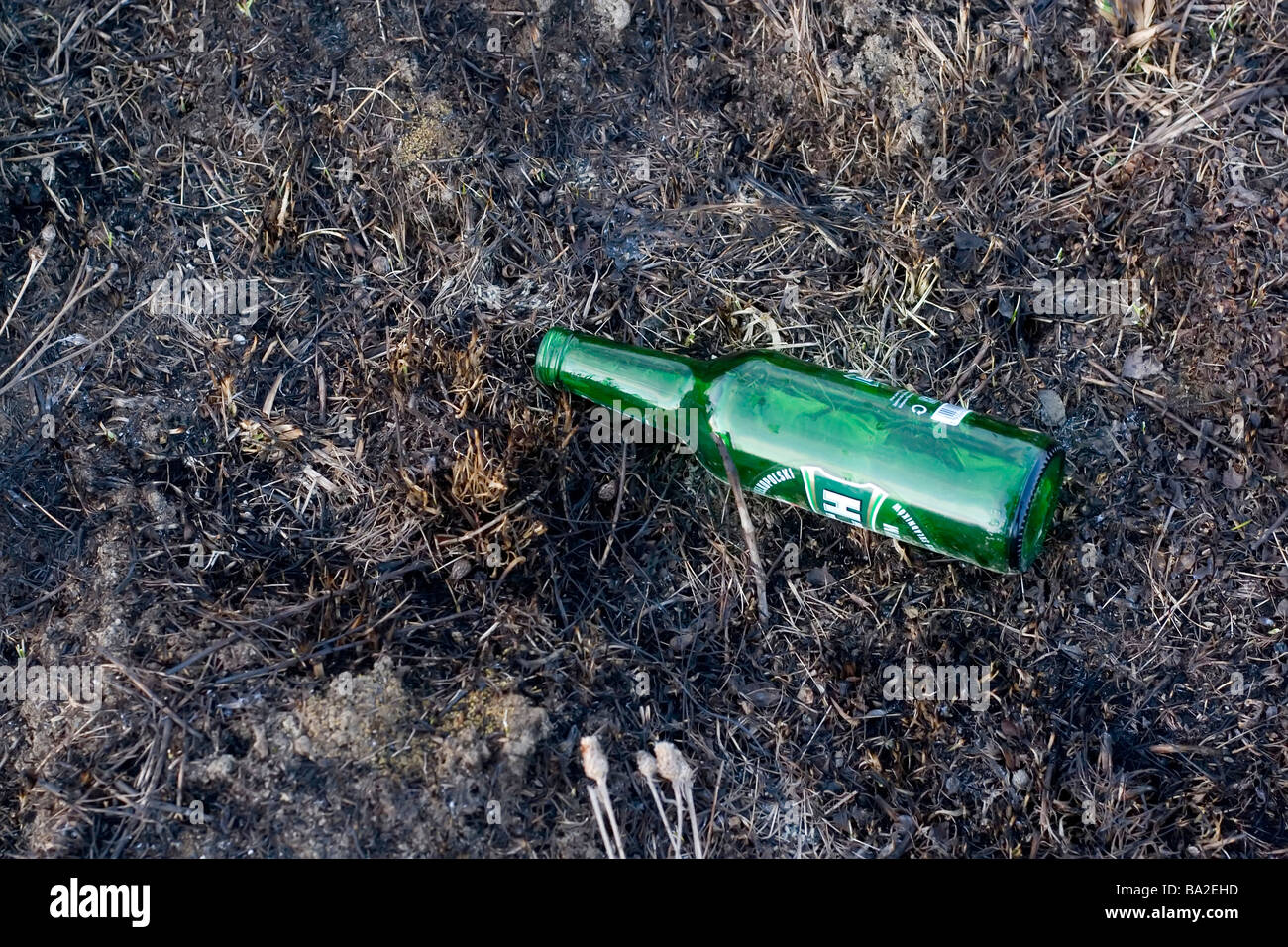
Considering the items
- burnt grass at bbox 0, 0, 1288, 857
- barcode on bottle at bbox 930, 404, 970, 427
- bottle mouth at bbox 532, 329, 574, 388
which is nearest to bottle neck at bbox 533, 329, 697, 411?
bottle mouth at bbox 532, 329, 574, 388

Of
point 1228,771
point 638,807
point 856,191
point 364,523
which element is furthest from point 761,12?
point 1228,771

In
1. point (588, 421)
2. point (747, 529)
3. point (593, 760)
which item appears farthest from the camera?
point (588, 421)

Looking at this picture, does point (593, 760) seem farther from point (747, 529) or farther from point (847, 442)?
point (847, 442)

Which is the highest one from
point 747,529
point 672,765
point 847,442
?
point 847,442

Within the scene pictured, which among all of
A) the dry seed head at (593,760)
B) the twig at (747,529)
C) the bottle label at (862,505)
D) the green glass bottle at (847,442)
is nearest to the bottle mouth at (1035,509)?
the green glass bottle at (847,442)

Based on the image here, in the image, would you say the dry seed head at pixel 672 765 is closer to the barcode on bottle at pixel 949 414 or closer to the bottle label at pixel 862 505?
the bottle label at pixel 862 505

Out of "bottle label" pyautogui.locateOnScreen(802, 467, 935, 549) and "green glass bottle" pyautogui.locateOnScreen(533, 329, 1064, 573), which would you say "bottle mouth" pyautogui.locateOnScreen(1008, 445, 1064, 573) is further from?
"bottle label" pyautogui.locateOnScreen(802, 467, 935, 549)

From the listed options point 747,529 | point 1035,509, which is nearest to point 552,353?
point 747,529
